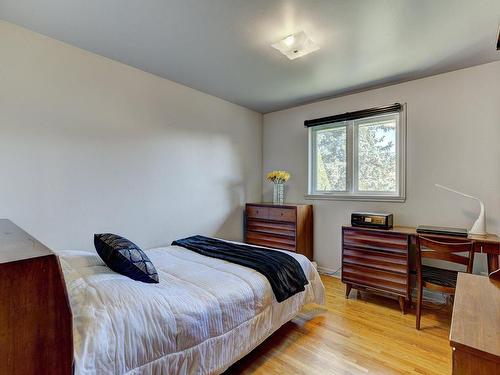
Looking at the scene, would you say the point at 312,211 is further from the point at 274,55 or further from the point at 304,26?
the point at 304,26

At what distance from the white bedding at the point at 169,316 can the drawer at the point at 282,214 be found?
152cm

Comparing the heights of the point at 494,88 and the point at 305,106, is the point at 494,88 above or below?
below

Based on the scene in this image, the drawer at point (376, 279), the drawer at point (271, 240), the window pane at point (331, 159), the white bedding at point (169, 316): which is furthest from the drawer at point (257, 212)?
the white bedding at point (169, 316)

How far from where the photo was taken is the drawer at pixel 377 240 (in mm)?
2631

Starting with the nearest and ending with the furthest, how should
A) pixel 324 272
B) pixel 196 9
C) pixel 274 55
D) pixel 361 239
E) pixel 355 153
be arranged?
pixel 196 9, pixel 274 55, pixel 361 239, pixel 355 153, pixel 324 272

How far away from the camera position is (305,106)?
3.94m

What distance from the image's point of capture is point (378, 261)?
2.76 meters

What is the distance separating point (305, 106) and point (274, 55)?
1.58 meters

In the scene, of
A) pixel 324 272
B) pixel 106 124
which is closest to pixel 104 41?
pixel 106 124

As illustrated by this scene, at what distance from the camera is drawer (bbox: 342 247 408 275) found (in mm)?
2625

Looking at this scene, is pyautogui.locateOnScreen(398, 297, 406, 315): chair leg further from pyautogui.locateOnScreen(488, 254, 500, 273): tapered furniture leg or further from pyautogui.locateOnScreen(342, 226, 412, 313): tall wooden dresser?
pyautogui.locateOnScreen(488, 254, 500, 273): tapered furniture leg

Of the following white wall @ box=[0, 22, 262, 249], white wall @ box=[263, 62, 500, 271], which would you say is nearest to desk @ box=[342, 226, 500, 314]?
white wall @ box=[263, 62, 500, 271]

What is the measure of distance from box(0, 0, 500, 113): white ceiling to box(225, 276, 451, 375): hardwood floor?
2490 millimetres

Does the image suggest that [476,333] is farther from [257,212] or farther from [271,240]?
[257,212]
